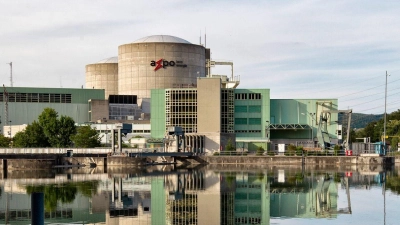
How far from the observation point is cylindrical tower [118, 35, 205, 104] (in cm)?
13975

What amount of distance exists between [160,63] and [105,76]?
2881 centimetres

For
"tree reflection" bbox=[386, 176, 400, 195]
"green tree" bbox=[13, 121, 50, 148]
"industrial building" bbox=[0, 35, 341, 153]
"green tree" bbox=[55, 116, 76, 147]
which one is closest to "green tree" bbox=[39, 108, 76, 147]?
"green tree" bbox=[55, 116, 76, 147]

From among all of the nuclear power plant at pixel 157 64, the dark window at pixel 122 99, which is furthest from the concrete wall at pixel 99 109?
the nuclear power plant at pixel 157 64

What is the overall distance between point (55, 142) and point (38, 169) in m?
36.2

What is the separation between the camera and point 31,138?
115188 millimetres

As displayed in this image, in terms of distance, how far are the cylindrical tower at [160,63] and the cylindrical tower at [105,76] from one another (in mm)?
19089

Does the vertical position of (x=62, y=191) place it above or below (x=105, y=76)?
below

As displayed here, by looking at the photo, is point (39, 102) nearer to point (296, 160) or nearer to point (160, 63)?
point (160, 63)

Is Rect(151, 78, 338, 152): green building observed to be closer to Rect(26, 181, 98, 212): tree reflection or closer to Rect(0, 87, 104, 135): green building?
Rect(0, 87, 104, 135): green building

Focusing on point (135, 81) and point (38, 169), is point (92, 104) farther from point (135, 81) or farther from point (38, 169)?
point (38, 169)

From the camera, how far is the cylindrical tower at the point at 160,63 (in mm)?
139750

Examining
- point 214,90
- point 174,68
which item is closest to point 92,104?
point 174,68

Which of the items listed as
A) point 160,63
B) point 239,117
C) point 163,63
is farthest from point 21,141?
point 239,117

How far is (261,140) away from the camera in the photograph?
110m
